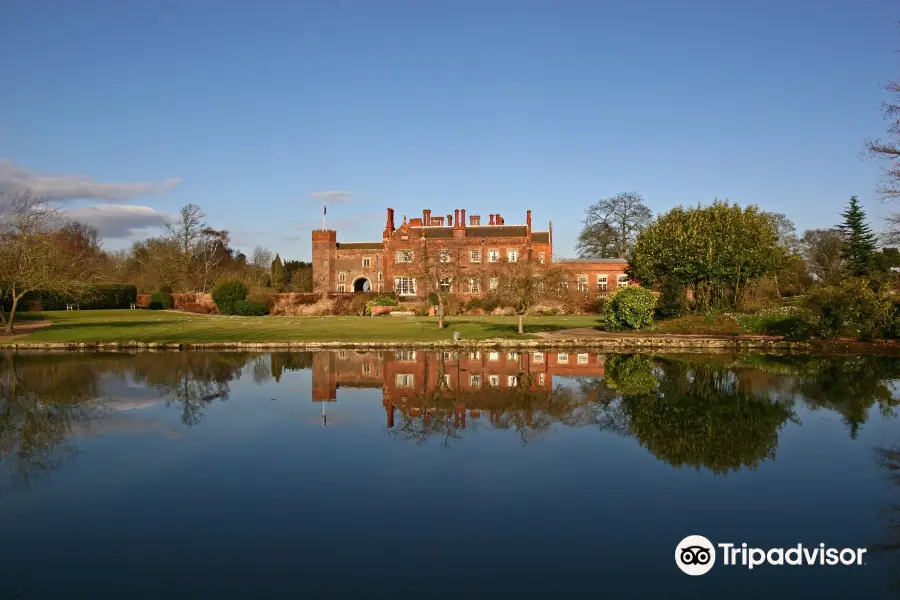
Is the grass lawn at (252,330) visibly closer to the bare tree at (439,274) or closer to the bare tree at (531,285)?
the bare tree at (531,285)

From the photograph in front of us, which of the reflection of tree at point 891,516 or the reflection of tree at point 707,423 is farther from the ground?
the reflection of tree at point 707,423

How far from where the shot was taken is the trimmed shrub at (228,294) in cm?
4206

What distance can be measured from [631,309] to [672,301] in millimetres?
2933

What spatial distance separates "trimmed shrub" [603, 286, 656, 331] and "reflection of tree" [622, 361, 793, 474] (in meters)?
11.7

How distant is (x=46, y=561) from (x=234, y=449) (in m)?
3.79

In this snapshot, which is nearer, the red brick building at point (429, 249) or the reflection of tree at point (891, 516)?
the reflection of tree at point (891, 516)

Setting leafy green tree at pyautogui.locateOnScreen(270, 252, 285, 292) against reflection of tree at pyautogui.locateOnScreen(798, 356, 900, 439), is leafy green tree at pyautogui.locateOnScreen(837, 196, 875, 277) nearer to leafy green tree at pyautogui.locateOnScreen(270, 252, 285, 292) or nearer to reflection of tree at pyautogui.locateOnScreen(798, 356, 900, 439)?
reflection of tree at pyautogui.locateOnScreen(798, 356, 900, 439)

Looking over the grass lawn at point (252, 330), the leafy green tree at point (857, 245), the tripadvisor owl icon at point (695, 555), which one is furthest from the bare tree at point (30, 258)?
the leafy green tree at point (857, 245)

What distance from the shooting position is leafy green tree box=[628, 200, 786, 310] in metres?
28.5

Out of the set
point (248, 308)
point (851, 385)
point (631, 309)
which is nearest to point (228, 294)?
point (248, 308)

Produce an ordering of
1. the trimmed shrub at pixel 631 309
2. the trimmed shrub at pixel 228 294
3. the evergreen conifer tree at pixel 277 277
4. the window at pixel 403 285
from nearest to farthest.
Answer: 1. the trimmed shrub at pixel 631 309
2. the trimmed shrub at pixel 228 294
3. the window at pixel 403 285
4. the evergreen conifer tree at pixel 277 277

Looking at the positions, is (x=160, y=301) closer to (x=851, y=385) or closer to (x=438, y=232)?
(x=438, y=232)

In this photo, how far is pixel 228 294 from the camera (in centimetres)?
4206

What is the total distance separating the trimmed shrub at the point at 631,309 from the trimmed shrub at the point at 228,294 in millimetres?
25296
